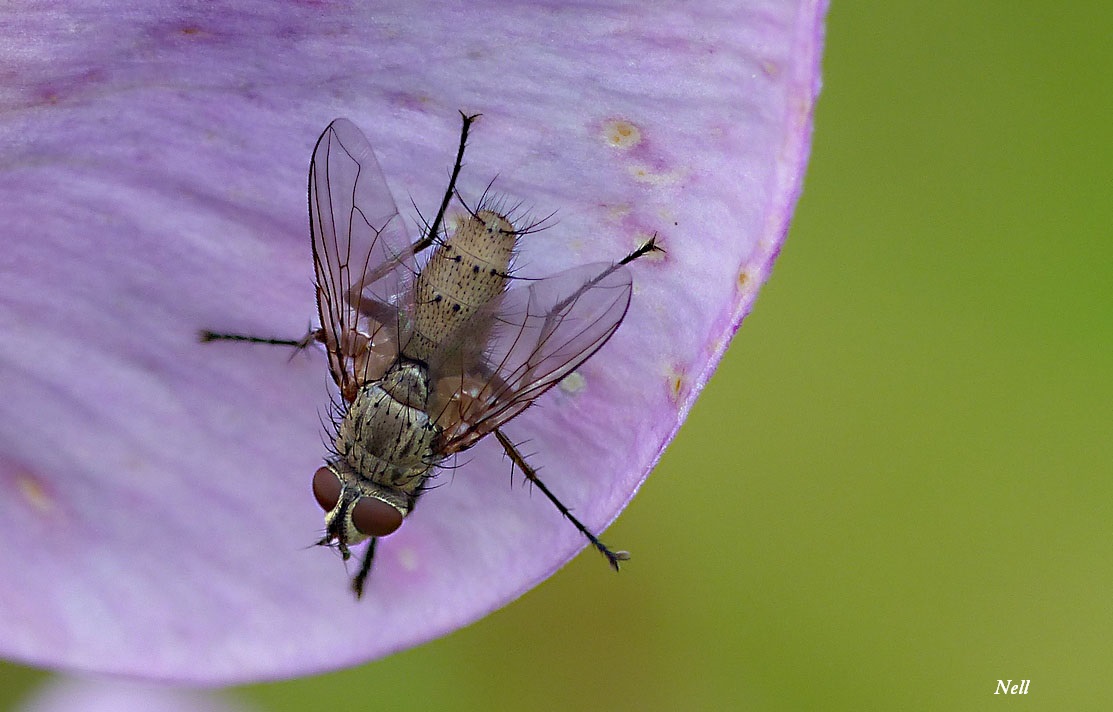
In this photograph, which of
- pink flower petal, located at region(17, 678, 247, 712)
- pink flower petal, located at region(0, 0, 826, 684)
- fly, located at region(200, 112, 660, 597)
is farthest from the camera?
pink flower petal, located at region(17, 678, 247, 712)

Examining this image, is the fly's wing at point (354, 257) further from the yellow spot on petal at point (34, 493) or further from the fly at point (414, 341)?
the yellow spot on petal at point (34, 493)

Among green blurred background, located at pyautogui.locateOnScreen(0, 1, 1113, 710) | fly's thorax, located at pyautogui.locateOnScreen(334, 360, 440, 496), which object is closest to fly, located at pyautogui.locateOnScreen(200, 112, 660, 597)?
fly's thorax, located at pyautogui.locateOnScreen(334, 360, 440, 496)

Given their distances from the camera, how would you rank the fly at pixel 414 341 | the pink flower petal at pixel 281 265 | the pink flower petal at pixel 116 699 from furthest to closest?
the pink flower petal at pixel 116 699
the fly at pixel 414 341
the pink flower petal at pixel 281 265

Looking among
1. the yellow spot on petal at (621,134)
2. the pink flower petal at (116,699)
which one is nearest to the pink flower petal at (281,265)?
the yellow spot on petal at (621,134)

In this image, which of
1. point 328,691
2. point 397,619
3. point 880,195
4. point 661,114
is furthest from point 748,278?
point 328,691

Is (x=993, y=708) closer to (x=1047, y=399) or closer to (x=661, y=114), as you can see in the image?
(x=1047, y=399)

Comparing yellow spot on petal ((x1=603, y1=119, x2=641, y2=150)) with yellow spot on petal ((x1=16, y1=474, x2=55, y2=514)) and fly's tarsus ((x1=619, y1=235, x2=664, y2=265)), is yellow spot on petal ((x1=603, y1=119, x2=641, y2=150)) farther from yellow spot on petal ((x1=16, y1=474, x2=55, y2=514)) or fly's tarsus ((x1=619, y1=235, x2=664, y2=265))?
yellow spot on petal ((x1=16, y1=474, x2=55, y2=514))

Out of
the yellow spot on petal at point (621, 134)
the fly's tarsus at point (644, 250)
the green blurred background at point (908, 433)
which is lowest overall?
the green blurred background at point (908, 433)

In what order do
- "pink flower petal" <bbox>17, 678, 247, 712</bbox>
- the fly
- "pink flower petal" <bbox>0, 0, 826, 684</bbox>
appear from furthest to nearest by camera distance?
"pink flower petal" <bbox>17, 678, 247, 712</bbox>, the fly, "pink flower petal" <bbox>0, 0, 826, 684</bbox>

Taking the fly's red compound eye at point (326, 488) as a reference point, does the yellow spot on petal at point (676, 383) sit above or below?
above
